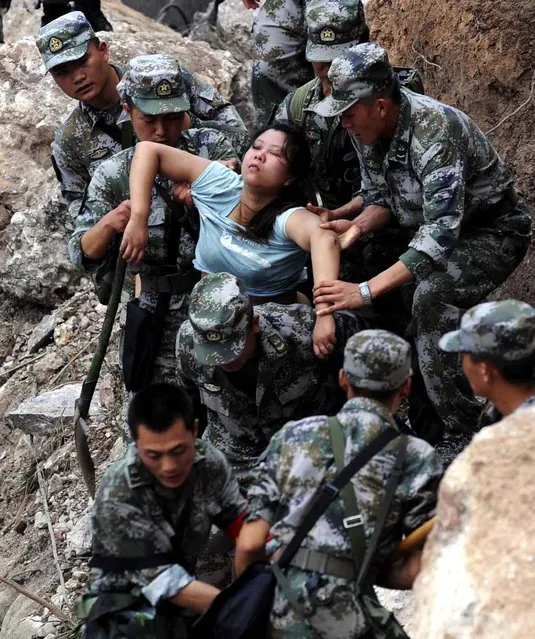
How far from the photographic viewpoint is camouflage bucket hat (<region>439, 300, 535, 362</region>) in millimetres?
3400

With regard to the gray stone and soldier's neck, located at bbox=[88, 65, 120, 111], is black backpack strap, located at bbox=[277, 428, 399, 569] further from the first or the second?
the gray stone

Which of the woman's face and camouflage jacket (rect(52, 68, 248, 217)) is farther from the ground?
the woman's face

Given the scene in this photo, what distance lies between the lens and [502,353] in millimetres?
3402

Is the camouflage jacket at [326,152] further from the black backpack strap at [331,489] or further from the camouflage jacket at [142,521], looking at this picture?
the black backpack strap at [331,489]

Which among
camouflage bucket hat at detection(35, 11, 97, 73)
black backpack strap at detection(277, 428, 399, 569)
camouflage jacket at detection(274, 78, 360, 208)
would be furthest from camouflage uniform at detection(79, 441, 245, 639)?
camouflage bucket hat at detection(35, 11, 97, 73)

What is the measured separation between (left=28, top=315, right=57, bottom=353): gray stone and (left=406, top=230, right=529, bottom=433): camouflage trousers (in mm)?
3723

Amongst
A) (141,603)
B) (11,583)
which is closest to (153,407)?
(141,603)

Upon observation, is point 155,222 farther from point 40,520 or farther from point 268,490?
point 40,520

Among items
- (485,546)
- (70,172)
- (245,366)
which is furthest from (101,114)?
(485,546)

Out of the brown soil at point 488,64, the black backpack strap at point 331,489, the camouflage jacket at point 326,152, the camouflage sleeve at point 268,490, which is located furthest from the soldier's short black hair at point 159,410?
the brown soil at point 488,64

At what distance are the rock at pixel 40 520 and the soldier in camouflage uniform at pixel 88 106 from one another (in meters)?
1.82

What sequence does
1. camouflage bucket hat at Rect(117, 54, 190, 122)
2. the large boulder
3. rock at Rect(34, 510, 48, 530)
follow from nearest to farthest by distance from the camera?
camouflage bucket hat at Rect(117, 54, 190, 122) → rock at Rect(34, 510, 48, 530) → the large boulder

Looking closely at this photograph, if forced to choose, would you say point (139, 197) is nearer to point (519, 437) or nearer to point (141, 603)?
point (141, 603)

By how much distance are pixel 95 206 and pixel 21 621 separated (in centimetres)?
209
